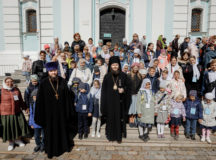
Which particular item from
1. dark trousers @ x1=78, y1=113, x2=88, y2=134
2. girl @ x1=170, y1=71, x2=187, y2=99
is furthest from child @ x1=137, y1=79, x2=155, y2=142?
dark trousers @ x1=78, y1=113, x2=88, y2=134

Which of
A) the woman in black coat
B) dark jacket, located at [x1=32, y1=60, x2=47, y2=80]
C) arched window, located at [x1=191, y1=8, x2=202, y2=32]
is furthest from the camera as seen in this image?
arched window, located at [x1=191, y1=8, x2=202, y2=32]

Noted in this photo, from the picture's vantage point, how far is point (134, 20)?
A: 34.1 ft

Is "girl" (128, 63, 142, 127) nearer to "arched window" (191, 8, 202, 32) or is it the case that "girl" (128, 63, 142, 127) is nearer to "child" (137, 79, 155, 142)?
"child" (137, 79, 155, 142)

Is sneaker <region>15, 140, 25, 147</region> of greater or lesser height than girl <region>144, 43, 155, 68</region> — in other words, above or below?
below

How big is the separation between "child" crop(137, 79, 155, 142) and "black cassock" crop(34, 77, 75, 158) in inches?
86.4

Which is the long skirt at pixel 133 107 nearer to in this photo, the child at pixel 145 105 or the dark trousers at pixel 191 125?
the child at pixel 145 105

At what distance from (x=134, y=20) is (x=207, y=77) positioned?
6.28 metres

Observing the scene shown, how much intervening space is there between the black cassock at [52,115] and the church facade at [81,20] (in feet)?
22.6

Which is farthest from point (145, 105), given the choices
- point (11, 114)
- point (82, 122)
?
point (11, 114)

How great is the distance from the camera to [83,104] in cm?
491

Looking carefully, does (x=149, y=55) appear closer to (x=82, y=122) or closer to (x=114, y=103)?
(x=114, y=103)

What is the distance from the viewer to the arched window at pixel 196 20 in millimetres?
11258

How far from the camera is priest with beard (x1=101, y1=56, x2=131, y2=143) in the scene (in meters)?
4.75

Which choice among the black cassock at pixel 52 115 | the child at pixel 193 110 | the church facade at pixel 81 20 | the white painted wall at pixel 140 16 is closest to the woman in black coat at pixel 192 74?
the child at pixel 193 110
